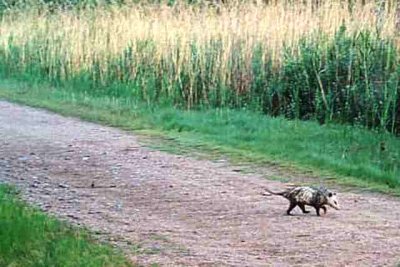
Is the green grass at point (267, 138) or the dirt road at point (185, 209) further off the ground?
the dirt road at point (185, 209)

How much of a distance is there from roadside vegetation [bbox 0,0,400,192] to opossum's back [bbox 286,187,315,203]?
160 cm

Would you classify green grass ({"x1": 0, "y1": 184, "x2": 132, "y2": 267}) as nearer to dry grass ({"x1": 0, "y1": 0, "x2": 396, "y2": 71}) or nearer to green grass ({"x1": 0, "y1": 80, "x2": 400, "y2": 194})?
green grass ({"x1": 0, "y1": 80, "x2": 400, "y2": 194})

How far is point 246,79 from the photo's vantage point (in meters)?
14.0

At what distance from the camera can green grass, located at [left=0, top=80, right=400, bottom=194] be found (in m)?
9.65

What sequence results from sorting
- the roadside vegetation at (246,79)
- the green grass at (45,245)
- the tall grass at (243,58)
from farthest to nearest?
the tall grass at (243,58) → the roadside vegetation at (246,79) → the green grass at (45,245)

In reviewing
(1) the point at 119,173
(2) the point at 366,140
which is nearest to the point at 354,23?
(2) the point at 366,140

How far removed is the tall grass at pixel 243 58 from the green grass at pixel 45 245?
581 cm

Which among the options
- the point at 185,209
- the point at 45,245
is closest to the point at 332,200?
the point at 185,209

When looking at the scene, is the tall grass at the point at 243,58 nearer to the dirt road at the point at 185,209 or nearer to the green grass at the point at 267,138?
the green grass at the point at 267,138

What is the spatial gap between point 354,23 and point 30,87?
6.32m

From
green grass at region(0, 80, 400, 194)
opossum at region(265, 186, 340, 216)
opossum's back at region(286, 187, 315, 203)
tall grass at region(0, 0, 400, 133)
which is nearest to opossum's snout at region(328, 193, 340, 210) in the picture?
opossum at region(265, 186, 340, 216)

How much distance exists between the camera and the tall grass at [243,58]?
1263 cm

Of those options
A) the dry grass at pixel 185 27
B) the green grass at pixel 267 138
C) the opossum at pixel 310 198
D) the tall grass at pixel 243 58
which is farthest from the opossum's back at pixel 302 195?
the dry grass at pixel 185 27

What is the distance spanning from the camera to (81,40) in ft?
58.5
